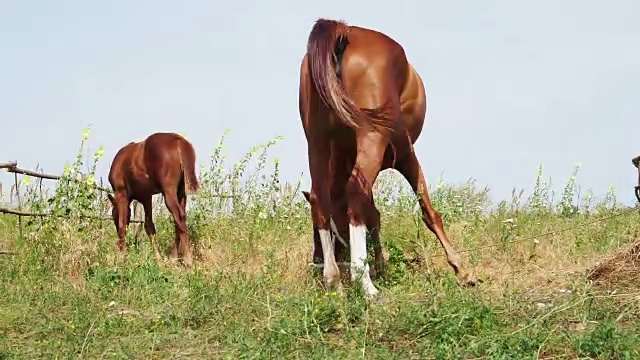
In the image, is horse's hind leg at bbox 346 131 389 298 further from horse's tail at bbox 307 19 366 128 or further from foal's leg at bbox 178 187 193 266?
foal's leg at bbox 178 187 193 266

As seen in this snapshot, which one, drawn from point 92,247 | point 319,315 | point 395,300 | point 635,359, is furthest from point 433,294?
point 92,247

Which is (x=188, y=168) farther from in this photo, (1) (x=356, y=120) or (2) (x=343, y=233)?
(1) (x=356, y=120)

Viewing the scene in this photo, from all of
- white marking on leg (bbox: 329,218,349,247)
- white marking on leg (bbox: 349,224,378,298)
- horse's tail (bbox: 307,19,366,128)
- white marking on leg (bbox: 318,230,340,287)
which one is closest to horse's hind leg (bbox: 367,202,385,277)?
white marking on leg (bbox: 329,218,349,247)

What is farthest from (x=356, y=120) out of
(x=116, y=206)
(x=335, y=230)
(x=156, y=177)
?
(x=116, y=206)

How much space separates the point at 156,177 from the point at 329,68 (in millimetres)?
5480

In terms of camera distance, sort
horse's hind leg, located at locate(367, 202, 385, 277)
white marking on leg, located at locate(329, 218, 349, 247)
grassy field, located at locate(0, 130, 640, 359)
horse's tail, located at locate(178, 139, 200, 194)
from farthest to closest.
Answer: horse's tail, located at locate(178, 139, 200, 194) < horse's hind leg, located at locate(367, 202, 385, 277) < white marking on leg, located at locate(329, 218, 349, 247) < grassy field, located at locate(0, 130, 640, 359)

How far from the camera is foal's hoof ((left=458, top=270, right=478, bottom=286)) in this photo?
519cm

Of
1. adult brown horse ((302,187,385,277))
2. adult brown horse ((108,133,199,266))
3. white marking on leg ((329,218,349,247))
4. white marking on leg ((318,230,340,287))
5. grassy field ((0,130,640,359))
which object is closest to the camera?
grassy field ((0,130,640,359))

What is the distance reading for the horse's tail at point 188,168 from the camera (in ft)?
30.3

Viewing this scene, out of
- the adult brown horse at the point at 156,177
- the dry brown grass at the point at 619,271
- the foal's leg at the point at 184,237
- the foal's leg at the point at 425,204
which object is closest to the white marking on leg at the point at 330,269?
the foal's leg at the point at 425,204

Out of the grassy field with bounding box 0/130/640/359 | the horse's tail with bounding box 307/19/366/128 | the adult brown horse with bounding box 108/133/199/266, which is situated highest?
the horse's tail with bounding box 307/19/366/128

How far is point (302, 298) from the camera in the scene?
4.34 meters

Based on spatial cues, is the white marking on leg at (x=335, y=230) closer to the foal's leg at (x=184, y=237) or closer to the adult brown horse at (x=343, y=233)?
the adult brown horse at (x=343, y=233)

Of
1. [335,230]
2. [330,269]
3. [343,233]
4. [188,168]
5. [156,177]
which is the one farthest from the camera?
[156,177]
